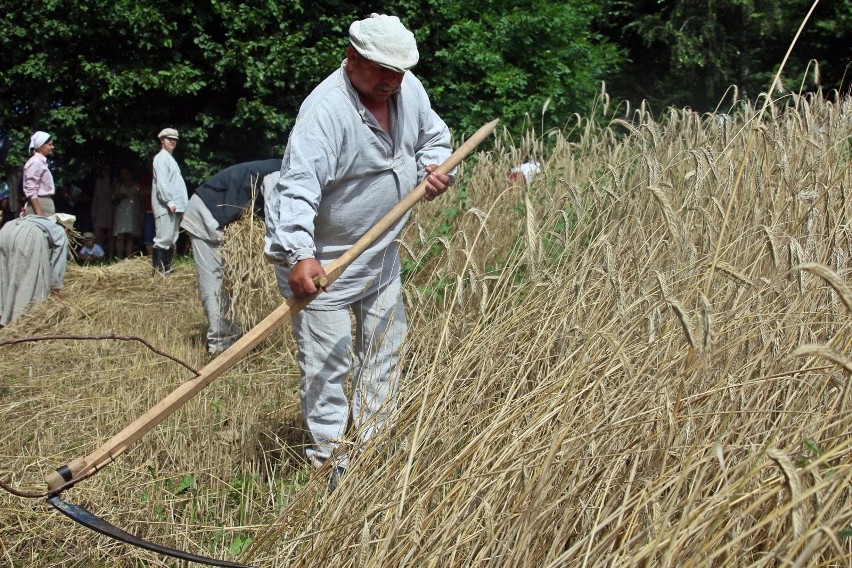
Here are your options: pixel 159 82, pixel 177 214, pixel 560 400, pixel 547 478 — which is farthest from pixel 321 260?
pixel 159 82

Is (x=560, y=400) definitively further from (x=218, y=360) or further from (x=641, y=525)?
(x=218, y=360)

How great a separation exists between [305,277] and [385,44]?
76 centimetres

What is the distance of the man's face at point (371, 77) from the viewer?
9.23 feet

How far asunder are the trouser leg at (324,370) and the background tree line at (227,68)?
8.26 meters

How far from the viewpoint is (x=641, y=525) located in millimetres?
1789

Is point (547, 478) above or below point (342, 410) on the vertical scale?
above

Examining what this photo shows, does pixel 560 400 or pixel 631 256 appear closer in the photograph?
pixel 560 400

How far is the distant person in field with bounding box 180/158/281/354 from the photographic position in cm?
509

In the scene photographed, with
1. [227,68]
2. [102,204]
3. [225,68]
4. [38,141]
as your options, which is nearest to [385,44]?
[38,141]

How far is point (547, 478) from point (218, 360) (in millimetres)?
991

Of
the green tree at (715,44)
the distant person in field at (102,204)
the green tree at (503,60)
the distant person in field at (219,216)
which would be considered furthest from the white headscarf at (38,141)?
the green tree at (715,44)

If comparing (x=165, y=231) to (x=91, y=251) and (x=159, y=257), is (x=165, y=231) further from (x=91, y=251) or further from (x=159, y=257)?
(x=91, y=251)

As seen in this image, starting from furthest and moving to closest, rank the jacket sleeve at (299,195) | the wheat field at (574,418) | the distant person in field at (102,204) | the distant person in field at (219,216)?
the distant person in field at (102,204)
the distant person in field at (219,216)
the jacket sleeve at (299,195)
the wheat field at (574,418)

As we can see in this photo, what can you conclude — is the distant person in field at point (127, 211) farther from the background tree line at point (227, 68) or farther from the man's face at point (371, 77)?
the man's face at point (371, 77)
